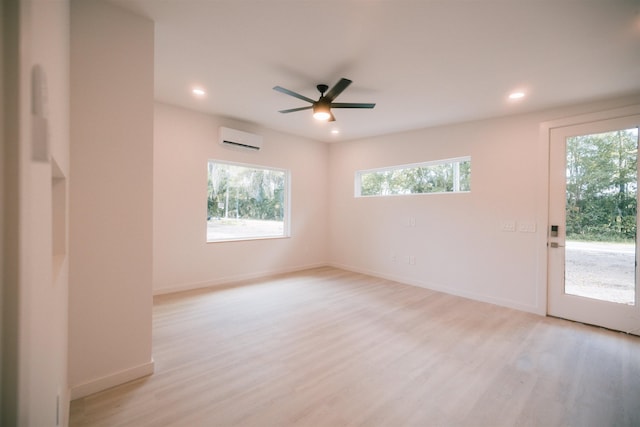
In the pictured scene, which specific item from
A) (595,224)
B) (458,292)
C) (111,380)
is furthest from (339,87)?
(458,292)

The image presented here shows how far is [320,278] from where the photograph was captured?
5082 mm

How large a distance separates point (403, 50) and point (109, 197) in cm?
258

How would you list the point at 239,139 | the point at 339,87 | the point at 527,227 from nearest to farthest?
the point at 339,87
the point at 527,227
the point at 239,139

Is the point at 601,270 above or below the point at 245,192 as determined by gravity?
below

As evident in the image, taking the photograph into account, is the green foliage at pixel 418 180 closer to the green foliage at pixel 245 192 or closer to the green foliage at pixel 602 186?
the green foliage at pixel 602 186

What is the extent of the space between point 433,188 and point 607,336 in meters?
2.70

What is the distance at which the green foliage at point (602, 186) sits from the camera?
3029 millimetres

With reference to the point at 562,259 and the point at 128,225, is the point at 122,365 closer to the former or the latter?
the point at 128,225

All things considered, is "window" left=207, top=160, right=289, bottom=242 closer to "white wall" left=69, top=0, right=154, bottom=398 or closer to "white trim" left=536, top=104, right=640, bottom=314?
"white wall" left=69, top=0, right=154, bottom=398

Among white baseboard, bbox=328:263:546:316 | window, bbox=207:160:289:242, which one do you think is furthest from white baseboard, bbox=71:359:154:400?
white baseboard, bbox=328:263:546:316

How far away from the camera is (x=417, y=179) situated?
4898 mm

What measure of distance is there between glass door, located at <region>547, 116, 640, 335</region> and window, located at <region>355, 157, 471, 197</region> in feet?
3.79

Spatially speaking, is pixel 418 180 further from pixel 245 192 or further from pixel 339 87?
pixel 245 192

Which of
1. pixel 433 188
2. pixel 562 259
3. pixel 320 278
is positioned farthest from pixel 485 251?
pixel 320 278
